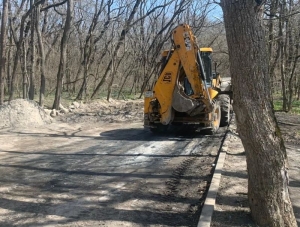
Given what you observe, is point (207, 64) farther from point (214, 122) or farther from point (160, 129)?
point (160, 129)

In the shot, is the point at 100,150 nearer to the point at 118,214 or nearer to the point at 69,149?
the point at 69,149

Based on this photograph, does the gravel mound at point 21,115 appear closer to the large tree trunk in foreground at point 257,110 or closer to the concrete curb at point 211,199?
the concrete curb at point 211,199

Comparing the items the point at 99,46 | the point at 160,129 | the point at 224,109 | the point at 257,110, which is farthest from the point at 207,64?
the point at 99,46

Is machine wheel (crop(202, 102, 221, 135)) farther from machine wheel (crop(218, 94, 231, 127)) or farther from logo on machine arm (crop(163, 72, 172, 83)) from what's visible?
logo on machine arm (crop(163, 72, 172, 83))

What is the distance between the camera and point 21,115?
48.6 feet

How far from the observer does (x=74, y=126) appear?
1491 centimetres

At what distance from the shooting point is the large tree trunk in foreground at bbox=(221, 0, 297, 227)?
450cm

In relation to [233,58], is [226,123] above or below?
below

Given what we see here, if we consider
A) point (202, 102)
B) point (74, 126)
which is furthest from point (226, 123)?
point (74, 126)

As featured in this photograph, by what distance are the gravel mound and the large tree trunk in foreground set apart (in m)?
11.3

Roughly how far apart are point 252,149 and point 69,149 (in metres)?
6.39

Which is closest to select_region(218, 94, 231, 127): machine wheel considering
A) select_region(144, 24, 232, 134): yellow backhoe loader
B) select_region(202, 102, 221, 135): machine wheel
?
select_region(202, 102, 221, 135): machine wheel

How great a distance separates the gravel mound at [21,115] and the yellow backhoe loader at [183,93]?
4779mm

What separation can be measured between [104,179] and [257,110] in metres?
3.55
